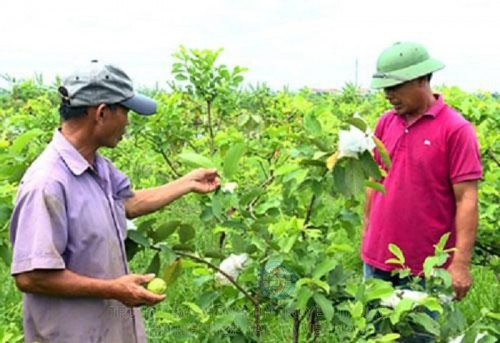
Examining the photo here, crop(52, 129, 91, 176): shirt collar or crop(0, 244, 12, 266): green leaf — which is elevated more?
crop(52, 129, 91, 176): shirt collar

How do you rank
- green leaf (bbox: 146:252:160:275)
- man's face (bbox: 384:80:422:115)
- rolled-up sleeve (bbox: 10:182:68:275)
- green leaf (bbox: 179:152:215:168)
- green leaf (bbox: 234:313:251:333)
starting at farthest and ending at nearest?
man's face (bbox: 384:80:422:115)
green leaf (bbox: 146:252:160:275)
green leaf (bbox: 234:313:251:333)
green leaf (bbox: 179:152:215:168)
rolled-up sleeve (bbox: 10:182:68:275)

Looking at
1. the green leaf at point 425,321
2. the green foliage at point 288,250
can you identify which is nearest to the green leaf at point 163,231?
the green foliage at point 288,250

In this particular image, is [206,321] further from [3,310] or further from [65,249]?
[3,310]

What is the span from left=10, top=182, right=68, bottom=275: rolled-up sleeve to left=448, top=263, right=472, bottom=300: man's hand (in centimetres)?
127

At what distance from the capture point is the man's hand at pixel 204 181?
2.01m

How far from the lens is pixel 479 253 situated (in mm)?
3355

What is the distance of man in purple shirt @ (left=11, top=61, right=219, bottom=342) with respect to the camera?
175 centimetres

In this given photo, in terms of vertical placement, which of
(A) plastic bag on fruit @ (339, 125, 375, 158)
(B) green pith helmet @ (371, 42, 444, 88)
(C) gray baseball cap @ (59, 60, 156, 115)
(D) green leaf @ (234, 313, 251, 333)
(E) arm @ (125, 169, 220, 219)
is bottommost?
(D) green leaf @ (234, 313, 251, 333)

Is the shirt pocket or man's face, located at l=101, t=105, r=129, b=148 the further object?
the shirt pocket

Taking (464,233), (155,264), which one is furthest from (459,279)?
(155,264)

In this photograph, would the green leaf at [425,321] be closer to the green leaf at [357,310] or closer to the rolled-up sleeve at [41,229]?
the green leaf at [357,310]

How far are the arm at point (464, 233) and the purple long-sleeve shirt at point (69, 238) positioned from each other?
Result: 1.06 metres

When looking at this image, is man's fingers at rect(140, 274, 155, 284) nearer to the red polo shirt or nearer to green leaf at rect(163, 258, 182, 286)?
green leaf at rect(163, 258, 182, 286)

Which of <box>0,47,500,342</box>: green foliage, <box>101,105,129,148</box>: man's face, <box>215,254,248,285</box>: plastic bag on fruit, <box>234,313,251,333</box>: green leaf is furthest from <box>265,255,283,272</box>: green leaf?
<box>101,105,129,148</box>: man's face
